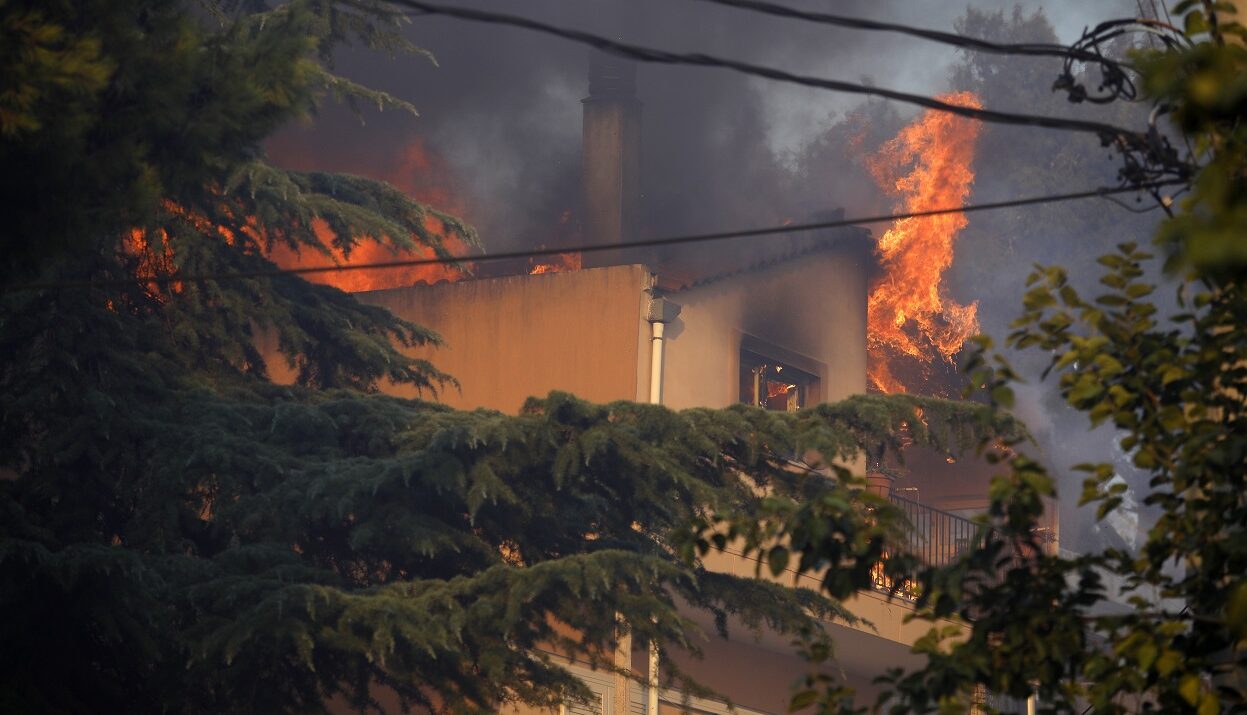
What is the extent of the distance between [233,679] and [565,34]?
6.44 metres

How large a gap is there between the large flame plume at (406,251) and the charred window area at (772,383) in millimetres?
4662

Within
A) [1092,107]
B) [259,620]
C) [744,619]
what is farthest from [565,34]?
[1092,107]

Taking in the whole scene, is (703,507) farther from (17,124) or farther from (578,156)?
(578,156)

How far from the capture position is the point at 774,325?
870 inches

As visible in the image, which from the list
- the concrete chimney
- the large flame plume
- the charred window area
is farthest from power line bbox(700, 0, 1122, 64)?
the concrete chimney

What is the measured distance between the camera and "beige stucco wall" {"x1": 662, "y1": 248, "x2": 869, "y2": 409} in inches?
792

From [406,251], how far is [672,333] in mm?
3619

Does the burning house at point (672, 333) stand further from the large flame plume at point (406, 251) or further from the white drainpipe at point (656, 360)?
the large flame plume at point (406, 251)

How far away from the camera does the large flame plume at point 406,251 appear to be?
79.8 ft

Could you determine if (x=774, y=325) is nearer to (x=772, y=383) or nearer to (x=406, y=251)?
(x=772, y=383)

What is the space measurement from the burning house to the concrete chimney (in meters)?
0.02

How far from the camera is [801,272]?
22922 mm

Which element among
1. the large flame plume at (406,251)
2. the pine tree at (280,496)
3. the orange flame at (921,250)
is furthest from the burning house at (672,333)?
the pine tree at (280,496)

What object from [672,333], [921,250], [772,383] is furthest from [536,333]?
[921,250]
